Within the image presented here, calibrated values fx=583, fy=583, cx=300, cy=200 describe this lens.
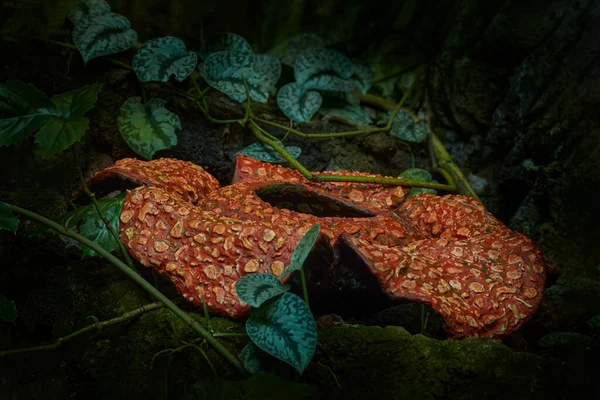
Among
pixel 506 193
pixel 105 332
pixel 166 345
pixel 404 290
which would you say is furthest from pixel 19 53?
pixel 506 193

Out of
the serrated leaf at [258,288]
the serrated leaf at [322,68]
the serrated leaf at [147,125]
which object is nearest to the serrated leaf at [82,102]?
the serrated leaf at [147,125]

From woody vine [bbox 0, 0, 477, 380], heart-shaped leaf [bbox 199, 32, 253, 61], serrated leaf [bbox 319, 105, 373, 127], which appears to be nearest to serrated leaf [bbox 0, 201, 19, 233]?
woody vine [bbox 0, 0, 477, 380]

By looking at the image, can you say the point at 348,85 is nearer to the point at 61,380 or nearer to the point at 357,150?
the point at 357,150

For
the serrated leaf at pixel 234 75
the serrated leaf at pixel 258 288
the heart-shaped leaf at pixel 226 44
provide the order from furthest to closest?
1. the heart-shaped leaf at pixel 226 44
2. the serrated leaf at pixel 234 75
3. the serrated leaf at pixel 258 288

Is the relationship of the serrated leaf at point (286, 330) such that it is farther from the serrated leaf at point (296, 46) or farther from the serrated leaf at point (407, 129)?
the serrated leaf at point (296, 46)

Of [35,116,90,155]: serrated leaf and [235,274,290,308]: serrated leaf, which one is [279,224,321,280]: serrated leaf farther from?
[35,116,90,155]: serrated leaf

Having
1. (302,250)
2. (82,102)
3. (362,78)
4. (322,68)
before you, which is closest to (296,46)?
(322,68)
